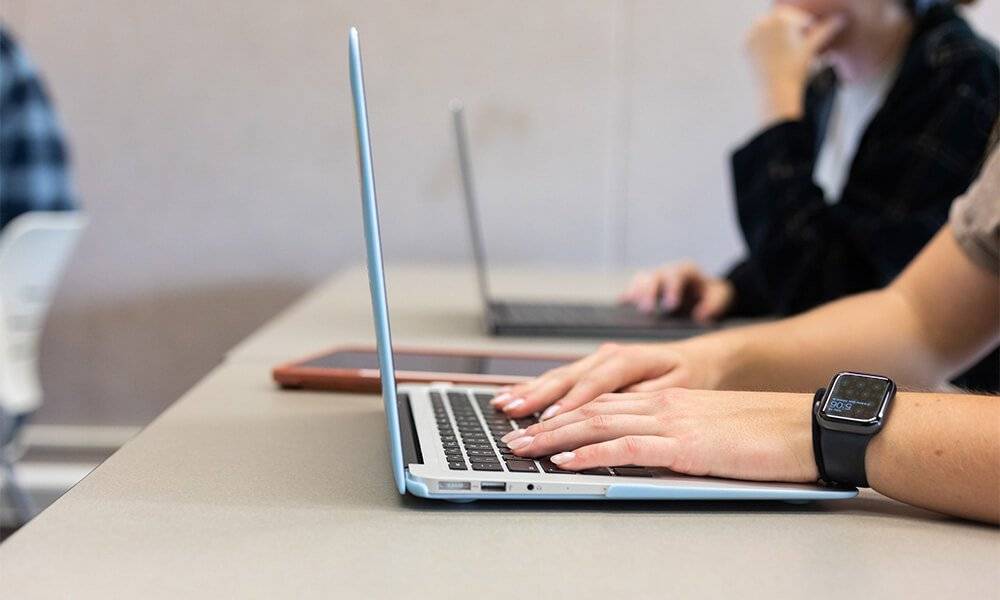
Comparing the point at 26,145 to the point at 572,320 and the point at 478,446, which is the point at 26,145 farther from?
the point at 478,446

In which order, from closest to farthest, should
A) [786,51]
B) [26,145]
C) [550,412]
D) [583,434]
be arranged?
[583,434], [550,412], [786,51], [26,145]

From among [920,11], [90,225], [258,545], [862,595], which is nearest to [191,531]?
[258,545]

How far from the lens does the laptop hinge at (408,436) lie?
754mm

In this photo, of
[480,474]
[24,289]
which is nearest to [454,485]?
[480,474]

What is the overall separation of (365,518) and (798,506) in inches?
10.8

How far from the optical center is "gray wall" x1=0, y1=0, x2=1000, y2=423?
2699mm

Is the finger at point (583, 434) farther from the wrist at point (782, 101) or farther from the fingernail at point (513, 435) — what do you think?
the wrist at point (782, 101)

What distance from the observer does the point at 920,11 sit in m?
1.81

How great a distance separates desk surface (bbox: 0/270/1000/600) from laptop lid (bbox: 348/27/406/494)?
5 cm

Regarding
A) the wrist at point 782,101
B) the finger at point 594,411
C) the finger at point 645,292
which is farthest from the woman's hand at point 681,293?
the finger at point 594,411

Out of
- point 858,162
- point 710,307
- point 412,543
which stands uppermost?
point 858,162

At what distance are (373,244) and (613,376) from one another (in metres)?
0.30

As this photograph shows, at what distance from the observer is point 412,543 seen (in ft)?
2.15

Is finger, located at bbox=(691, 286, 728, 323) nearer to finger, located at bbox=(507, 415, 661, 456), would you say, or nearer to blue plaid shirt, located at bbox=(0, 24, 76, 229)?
finger, located at bbox=(507, 415, 661, 456)
